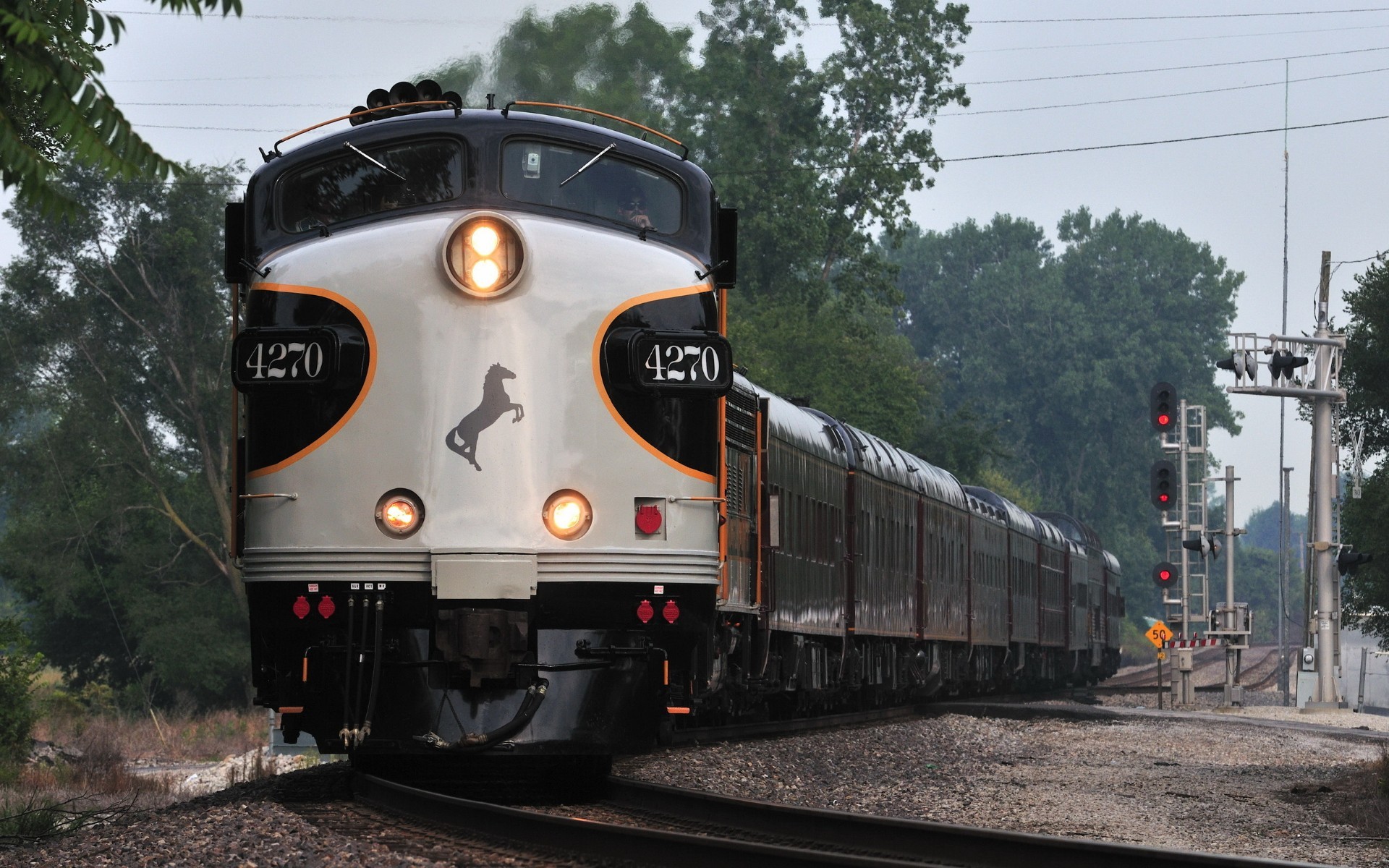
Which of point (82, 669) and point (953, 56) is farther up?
point (953, 56)

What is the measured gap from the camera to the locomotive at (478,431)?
1004 cm

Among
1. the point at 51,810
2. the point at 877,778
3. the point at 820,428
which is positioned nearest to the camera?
the point at 51,810

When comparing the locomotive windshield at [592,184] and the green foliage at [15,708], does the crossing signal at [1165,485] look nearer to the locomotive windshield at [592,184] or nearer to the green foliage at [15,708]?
the green foliage at [15,708]

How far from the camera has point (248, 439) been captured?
421 inches

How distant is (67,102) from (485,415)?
4.94m

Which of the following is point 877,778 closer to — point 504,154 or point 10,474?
point 504,154

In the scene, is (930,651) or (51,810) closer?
(51,810)

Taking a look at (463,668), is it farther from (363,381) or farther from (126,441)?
(126,441)

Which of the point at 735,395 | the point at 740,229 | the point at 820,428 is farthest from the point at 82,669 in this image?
the point at 735,395

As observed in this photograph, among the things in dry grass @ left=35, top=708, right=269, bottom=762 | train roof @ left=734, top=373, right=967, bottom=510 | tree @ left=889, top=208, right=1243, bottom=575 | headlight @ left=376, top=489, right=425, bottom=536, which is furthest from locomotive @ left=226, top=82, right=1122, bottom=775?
tree @ left=889, top=208, right=1243, bottom=575

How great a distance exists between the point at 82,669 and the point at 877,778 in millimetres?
35469

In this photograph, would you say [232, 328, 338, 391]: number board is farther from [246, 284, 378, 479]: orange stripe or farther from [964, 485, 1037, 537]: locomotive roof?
[964, 485, 1037, 537]: locomotive roof

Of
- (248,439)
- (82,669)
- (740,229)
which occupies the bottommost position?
(82,669)

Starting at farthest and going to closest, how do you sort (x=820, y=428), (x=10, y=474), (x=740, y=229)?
(x=740, y=229), (x=10, y=474), (x=820, y=428)
